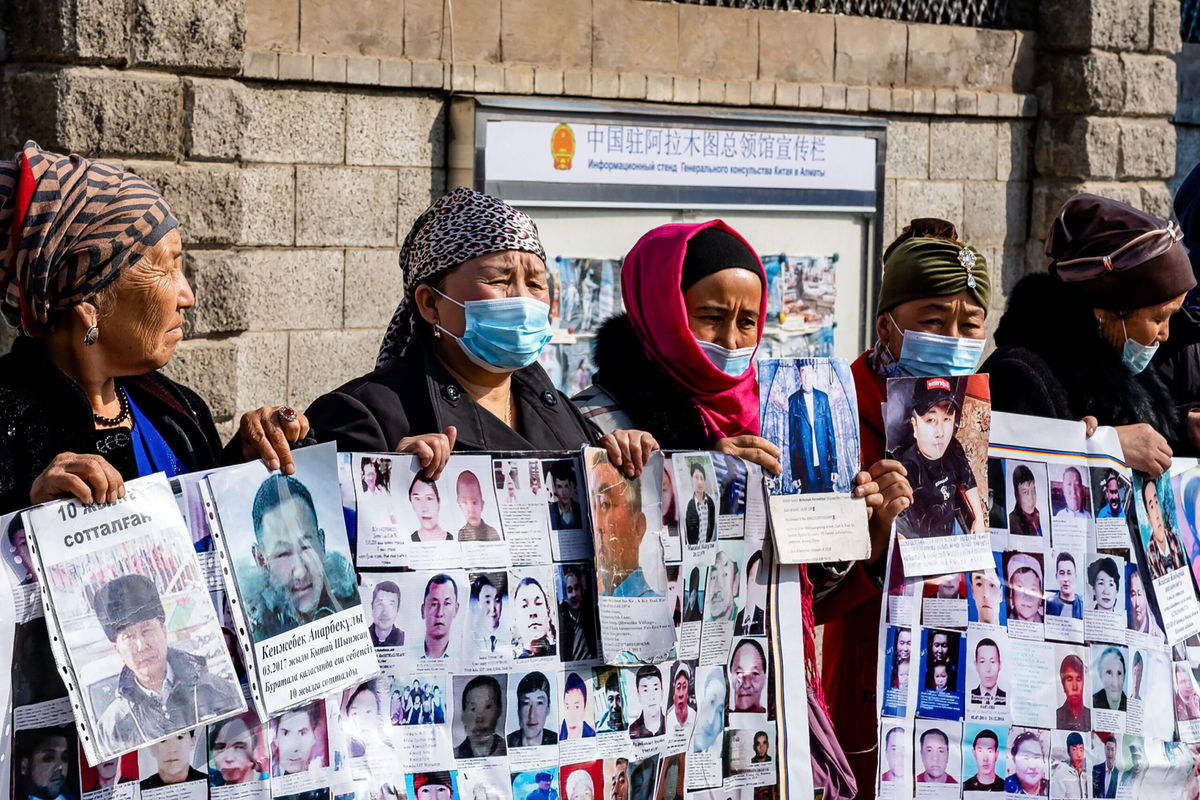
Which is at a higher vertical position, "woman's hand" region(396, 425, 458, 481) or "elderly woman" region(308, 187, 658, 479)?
"elderly woman" region(308, 187, 658, 479)

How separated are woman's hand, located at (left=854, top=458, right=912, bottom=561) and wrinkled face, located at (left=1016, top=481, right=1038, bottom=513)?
355mm

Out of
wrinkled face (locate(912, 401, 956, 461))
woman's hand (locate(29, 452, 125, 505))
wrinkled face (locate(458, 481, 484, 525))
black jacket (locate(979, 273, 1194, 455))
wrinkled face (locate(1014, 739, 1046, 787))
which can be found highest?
black jacket (locate(979, 273, 1194, 455))

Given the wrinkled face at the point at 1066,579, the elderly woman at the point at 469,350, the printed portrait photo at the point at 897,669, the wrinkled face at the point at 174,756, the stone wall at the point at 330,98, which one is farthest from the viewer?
the stone wall at the point at 330,98

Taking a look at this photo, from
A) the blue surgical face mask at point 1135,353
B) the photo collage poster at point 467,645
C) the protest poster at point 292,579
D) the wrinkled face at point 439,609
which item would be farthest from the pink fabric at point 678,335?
the blue surgical face mask at point 1135,353

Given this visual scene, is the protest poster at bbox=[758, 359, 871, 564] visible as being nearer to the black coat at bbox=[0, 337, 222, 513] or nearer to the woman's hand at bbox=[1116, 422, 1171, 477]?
the woman's hand at bbox=[1116, 422, 1171, 477]

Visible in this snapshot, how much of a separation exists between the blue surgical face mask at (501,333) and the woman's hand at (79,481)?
0.97 m

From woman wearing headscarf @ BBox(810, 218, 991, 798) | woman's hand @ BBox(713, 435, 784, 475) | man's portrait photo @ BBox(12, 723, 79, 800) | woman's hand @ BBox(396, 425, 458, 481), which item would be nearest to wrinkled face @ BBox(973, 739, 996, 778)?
woman wearing headscarf @ BBox(810, 218, 991, 798)

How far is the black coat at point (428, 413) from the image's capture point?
2.98 meters

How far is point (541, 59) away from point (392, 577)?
474 centimetres

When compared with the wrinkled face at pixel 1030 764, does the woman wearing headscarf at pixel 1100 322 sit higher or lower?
higher

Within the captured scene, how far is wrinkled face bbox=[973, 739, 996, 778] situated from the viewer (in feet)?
11.0

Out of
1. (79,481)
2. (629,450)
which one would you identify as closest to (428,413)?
(629,450)

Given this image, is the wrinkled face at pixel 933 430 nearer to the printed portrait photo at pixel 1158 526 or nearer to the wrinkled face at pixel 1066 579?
the wrinkled face at pixel 1066 579

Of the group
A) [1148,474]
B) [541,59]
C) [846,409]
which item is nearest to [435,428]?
[846,409]
